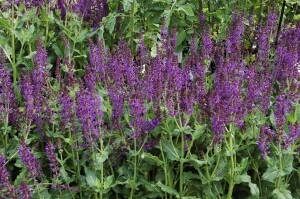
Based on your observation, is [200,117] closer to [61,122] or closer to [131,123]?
[131,123]

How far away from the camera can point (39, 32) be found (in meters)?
4.72

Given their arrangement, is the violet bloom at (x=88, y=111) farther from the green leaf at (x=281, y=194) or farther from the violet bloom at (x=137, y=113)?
the green leaf at (x=281, y=194)

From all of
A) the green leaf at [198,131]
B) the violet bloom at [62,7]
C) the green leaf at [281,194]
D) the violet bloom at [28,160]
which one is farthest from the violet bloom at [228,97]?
the violet bloom at [62,7]

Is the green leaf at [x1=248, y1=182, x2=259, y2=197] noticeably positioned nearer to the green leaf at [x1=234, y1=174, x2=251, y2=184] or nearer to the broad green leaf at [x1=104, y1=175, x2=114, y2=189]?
the green leaf at [x1=234, y1=174, x2=251, y2=184]

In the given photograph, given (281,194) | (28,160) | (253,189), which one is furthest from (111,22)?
(281,194)

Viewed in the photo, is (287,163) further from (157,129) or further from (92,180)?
(92,180)

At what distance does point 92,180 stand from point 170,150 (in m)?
0.57

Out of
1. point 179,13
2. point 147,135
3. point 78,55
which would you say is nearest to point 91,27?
point 78,55

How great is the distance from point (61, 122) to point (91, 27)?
177 centimetres

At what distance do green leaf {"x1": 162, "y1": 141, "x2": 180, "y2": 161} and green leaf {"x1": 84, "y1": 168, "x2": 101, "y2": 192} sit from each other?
51cm

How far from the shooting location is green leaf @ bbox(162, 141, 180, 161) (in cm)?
341

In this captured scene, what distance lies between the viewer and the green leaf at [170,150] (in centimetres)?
341

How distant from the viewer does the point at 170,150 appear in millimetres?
3434

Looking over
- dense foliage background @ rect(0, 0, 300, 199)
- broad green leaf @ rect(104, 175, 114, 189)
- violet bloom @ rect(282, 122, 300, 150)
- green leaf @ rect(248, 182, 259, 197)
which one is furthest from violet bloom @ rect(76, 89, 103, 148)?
violet bloom @ rect(282, 122, 300, 150)
